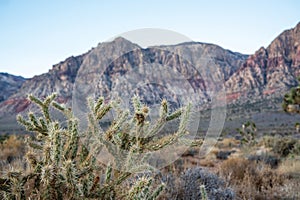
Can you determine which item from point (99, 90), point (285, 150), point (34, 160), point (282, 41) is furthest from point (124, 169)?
point (282, 41)

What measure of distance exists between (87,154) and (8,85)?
166364 millimetres

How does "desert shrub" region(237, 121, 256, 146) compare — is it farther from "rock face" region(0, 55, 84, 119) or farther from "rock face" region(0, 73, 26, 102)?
"rock face" region(0, 73, 26, 102)

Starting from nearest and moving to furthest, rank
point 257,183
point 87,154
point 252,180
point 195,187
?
point 87,154 < point 195,187 < point 252,180 < point 257,183

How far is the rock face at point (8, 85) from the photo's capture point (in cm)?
13799

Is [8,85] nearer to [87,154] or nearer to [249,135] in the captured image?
[249,135]

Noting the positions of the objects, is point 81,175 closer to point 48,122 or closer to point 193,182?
point 48,122

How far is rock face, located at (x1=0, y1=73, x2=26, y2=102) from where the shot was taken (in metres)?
138

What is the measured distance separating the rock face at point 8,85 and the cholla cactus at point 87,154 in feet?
447

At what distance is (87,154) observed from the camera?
7.40 feet

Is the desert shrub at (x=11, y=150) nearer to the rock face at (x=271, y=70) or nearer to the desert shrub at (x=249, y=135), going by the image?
the desert shrub at (x=249, y=135)

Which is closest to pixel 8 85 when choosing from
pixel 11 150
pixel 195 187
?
pixel 11 150

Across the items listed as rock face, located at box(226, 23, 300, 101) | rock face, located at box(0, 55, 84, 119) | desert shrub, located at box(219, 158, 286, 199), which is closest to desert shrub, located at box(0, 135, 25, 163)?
rock face, located at box(0, 55, 84, 119)

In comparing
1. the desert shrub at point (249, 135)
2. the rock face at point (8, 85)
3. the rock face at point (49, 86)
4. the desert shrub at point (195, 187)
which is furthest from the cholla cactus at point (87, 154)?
the rock face at point (8, 85)

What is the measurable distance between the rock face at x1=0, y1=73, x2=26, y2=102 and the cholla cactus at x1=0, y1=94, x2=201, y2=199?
447 ft
